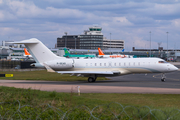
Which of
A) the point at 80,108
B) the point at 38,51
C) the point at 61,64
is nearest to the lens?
the point at 80,108

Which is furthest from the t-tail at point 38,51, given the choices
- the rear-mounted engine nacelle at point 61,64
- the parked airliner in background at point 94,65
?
the rear-mounted engine nacelle at point 61,64

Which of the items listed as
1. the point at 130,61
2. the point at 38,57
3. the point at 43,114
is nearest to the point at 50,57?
the point at 38,57

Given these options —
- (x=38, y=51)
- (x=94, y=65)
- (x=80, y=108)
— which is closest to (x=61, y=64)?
(x=38, y=51)

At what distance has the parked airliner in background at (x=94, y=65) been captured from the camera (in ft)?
120

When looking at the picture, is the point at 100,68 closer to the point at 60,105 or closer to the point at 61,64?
the point at 61,64

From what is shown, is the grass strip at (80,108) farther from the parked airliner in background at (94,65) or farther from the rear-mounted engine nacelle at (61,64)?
the rear-mounted engine nacelle at (61,64)

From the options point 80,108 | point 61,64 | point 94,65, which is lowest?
point 80,108

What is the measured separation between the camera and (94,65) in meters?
37.9

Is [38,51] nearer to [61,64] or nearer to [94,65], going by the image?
[61,64]

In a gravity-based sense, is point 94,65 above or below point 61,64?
below

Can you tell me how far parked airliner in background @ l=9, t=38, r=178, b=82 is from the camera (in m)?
36.7

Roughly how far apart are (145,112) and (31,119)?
598 cm

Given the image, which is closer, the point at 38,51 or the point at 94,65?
the point at 38,51

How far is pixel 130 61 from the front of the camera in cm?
3703
